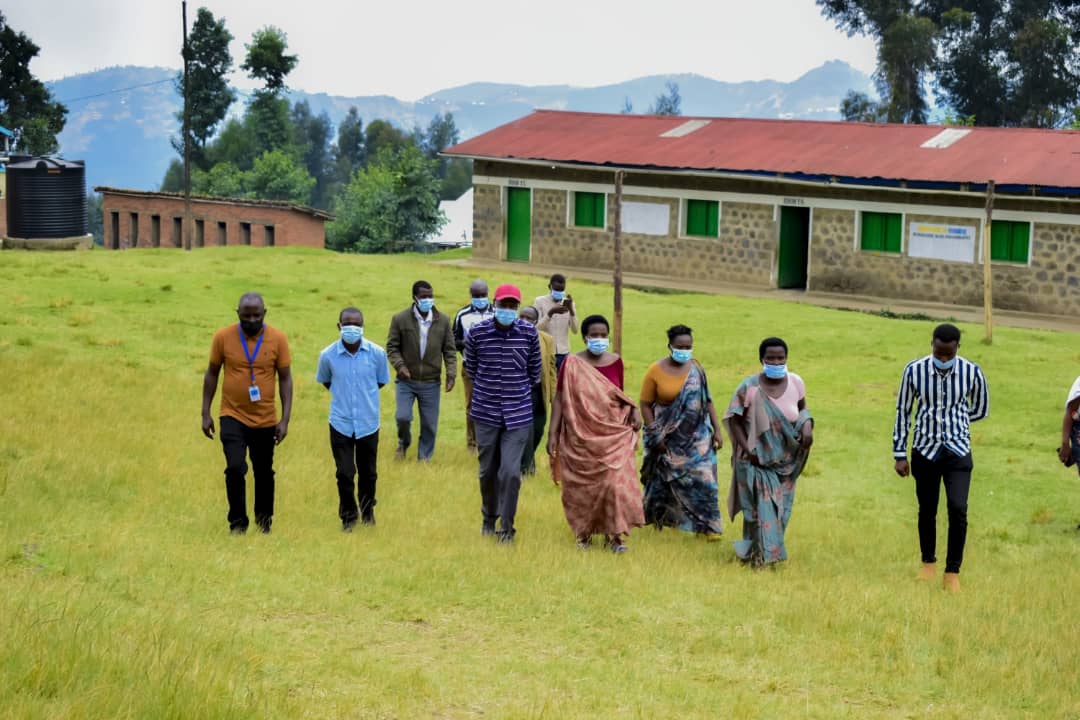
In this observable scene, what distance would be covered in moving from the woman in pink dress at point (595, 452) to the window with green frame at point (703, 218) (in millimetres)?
25751

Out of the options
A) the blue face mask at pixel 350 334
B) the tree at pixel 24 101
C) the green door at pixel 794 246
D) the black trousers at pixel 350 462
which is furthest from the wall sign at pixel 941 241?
the tree at pixel 24 101

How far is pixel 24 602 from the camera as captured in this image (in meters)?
7.97

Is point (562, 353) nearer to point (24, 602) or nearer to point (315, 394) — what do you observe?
point (315, 394)

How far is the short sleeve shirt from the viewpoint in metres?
11.0

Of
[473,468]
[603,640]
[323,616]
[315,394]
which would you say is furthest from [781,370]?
[315,394]

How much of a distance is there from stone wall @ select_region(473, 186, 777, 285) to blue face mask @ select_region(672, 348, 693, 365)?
80.4 feet

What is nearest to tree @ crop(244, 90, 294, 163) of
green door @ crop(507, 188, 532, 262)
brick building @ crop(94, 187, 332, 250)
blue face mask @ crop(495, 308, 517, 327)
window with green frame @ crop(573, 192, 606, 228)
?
brick building @ crop(94, 187, 332, 250)

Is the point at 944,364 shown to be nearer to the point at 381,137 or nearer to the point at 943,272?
the point at 943,272

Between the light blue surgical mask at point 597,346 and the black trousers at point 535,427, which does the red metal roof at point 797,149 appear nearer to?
the black trousers at point 535,427

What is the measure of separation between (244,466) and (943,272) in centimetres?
2505

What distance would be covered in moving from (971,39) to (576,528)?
59.0 metres

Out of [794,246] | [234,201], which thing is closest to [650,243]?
[794,246]

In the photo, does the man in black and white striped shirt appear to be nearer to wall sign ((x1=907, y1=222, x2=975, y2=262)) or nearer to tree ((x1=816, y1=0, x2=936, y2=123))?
wall sign ((x1=907, y1=222, x2=975, y2=262))

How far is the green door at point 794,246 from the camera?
119ft
